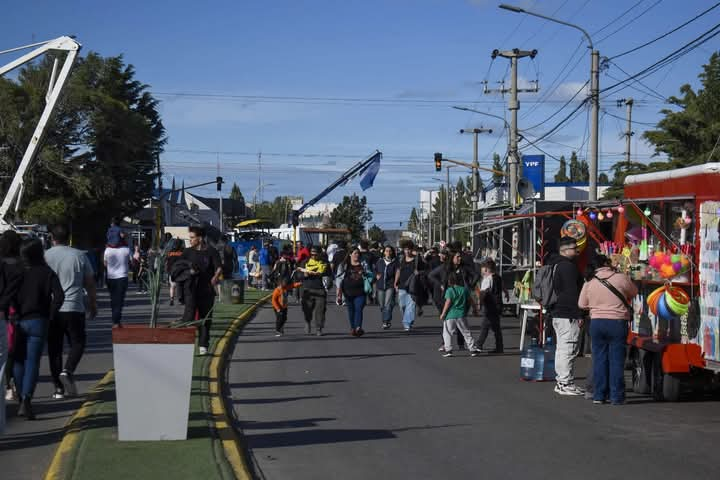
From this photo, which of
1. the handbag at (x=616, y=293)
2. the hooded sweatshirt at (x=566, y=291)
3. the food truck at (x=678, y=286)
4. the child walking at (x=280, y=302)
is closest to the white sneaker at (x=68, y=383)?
the hooded sweatshirt at (x=566, y=291)

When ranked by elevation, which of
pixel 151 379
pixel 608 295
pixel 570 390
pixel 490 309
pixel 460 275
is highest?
pixel 460 275

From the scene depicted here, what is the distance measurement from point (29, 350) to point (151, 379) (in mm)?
2304

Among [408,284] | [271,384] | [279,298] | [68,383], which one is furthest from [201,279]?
[408,284]

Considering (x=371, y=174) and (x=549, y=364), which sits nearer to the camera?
(x=549, y=364)

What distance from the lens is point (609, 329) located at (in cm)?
1173

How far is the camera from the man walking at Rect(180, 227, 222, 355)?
15.2m

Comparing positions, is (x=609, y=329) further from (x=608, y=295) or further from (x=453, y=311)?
(x=453, y=311)

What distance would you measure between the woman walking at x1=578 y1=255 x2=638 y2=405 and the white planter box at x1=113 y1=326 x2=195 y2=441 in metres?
5.38

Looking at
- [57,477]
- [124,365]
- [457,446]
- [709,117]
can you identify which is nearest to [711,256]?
[457,446]

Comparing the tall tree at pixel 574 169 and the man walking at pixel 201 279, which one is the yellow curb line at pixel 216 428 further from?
the tall tree at pixel 574 169

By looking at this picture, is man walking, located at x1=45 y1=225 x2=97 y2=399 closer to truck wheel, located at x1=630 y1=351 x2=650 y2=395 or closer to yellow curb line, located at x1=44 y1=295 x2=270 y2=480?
yellow curb line, located at x1=44 y1=295 x2=270 y2=480

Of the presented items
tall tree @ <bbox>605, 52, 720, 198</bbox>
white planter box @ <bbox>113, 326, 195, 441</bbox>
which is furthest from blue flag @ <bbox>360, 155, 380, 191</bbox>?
white planter box @ <bbox>113, 326, 195, 441</bbox>

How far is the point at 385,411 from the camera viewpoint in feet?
36.6

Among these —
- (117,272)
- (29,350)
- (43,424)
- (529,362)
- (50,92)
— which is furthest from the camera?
(50,92)
